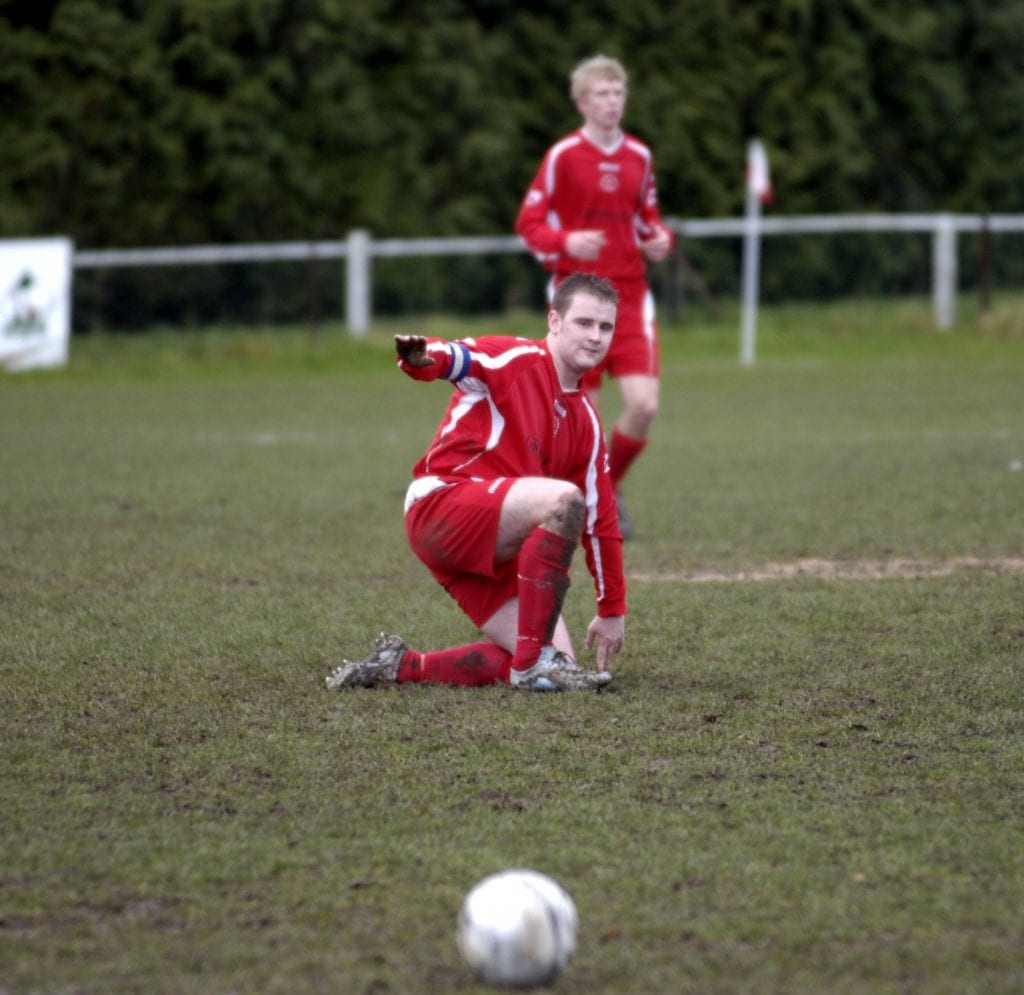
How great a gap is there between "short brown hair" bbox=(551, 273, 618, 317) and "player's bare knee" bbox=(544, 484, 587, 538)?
54 centimetres

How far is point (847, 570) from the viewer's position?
6.66 m

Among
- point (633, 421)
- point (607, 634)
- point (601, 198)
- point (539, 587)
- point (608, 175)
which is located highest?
point (608, 175)

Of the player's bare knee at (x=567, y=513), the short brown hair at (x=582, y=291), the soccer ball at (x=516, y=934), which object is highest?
the short brown hair at (x=582, y=291)

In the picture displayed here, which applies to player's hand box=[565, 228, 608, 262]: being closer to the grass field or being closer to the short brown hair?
the grass field

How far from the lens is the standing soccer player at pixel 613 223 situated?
26.4ft

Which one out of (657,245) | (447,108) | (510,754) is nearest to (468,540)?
(510,754)

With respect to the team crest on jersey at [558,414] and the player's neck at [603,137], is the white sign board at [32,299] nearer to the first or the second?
the player's neck at [603,137]

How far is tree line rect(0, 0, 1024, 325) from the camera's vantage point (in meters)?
20.3

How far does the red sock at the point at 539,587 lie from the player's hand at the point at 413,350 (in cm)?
55

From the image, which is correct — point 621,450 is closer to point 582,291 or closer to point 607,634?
point 582,291

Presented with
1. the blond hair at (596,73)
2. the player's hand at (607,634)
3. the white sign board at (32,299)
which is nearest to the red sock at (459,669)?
the player's hand at (607,634)

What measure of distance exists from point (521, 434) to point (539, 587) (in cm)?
50

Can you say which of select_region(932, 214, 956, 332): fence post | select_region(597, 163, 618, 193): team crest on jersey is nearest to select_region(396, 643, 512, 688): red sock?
select_region(597, 163, 618, 193): team crest on jersey

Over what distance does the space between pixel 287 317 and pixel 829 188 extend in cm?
926
